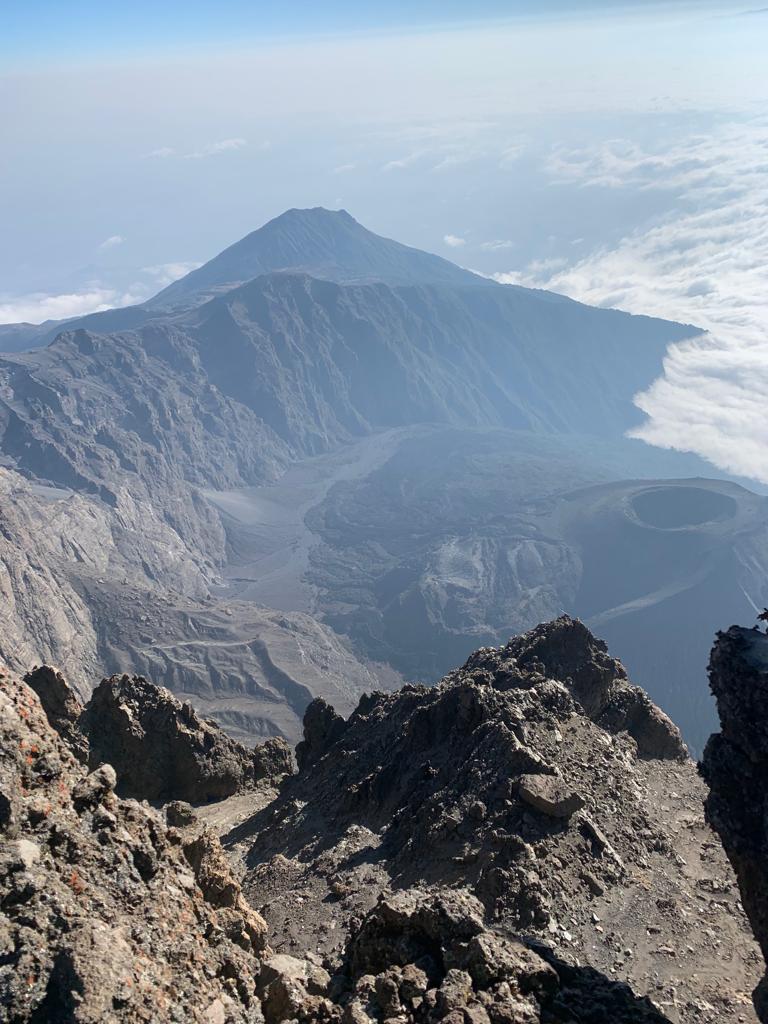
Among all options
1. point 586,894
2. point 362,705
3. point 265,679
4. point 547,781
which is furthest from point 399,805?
point 265,679

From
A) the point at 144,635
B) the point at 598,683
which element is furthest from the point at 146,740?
the point at 144,635

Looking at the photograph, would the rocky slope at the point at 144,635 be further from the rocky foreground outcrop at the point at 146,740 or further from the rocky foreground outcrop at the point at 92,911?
the rocky foreground outcrop at the point at 92,911

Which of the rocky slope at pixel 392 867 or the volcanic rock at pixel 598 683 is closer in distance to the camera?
the rocky slope at pixel 392 867

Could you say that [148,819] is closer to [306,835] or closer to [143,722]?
[306,835]

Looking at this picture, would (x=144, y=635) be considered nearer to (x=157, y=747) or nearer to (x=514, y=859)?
(x=157, y=747)

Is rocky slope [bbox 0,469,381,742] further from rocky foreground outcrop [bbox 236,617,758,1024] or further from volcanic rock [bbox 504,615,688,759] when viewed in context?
rocky foreground outcrop [bbox 236,617,758,1024]

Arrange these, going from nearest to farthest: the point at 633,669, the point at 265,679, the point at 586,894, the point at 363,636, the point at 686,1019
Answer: the point at 686,1019 < the point at 586,894 < the point at 265,679 < the point at 633,669 < the point at 363,636

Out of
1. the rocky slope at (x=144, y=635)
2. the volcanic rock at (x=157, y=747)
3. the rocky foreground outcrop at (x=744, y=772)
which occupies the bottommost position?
the rocky slope at (x=144, y=635)

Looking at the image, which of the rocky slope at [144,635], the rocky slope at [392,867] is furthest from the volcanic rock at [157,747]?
the rocky slope at [144,635]
